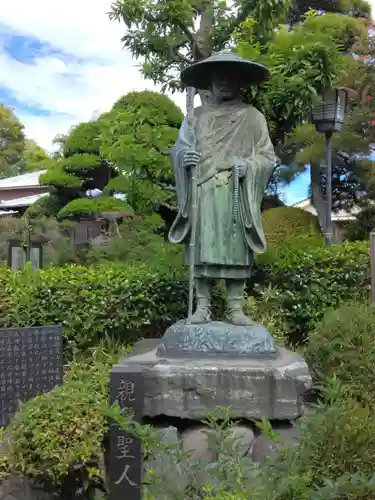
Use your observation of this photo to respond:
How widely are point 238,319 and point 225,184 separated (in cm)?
113

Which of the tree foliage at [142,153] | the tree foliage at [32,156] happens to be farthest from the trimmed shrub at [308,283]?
the tree foliage at [32,156]

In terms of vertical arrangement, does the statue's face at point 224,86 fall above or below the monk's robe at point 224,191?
above

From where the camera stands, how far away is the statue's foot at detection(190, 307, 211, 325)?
13.8 ft

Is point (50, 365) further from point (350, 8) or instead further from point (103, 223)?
point (350, 8)

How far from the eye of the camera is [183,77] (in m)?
4.71

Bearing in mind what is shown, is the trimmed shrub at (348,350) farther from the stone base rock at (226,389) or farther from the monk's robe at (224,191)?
the monk's robe at (224,191)

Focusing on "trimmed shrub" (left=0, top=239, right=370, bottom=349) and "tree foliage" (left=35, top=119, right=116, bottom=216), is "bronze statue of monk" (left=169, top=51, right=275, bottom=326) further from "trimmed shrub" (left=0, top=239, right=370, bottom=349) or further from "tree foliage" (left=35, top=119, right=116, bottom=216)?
"tree foliage" (left=35, top=119, right=116, bottom=216)

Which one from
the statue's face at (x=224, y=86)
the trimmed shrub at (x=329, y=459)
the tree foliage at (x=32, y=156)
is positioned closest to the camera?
the trimmed shrub at (x=329, y=459)

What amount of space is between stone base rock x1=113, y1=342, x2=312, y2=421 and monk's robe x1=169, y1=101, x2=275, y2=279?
0.93 m

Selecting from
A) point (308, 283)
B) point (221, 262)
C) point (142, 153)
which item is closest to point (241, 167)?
point (221, 262)

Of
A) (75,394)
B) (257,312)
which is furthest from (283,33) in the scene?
(75,394)

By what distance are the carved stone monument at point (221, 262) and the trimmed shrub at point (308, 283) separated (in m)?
1.93

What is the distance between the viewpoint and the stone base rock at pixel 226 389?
364 centimetres

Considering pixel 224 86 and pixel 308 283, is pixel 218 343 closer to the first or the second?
pixel 224 86
